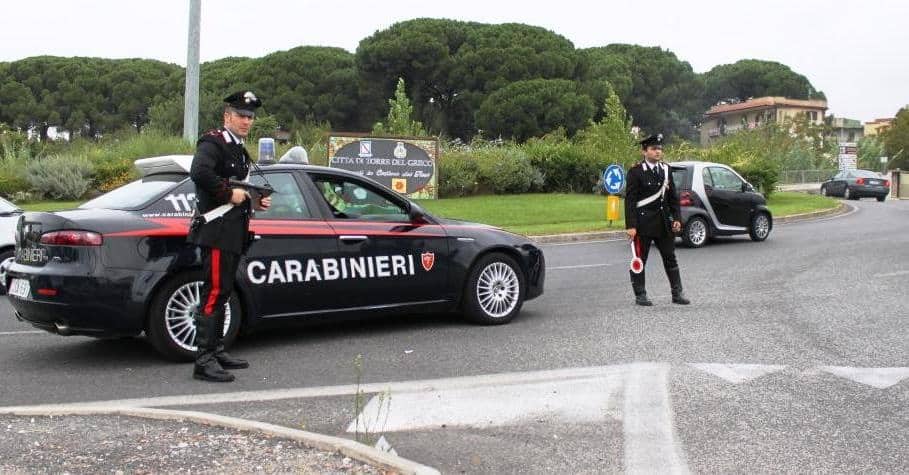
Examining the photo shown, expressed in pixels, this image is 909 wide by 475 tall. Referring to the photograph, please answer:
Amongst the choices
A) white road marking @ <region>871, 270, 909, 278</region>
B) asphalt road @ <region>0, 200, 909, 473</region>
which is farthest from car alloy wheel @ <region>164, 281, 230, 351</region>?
white road marking @ <region>871, 270, 909, 278</region>

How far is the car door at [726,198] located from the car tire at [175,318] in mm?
12184

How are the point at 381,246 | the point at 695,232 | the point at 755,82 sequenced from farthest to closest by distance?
the point at 755,82
the point at 695,232
the point at 381,246

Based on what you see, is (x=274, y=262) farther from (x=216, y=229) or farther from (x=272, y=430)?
(x=272, y=430)

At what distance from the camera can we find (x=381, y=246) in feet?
24.5

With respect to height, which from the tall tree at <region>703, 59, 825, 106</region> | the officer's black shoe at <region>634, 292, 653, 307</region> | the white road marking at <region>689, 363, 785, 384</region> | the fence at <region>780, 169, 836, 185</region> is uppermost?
the tall tree at <region>703, 59, 825, 106</region>

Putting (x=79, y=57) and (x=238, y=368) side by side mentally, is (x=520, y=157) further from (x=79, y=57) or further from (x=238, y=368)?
(x=79, y=57)

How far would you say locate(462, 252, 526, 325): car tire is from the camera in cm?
802

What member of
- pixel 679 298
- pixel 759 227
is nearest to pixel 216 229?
pixel 679 298

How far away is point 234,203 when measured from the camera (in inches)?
233

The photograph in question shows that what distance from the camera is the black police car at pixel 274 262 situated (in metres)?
6.24

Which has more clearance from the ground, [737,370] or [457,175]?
[457,175]

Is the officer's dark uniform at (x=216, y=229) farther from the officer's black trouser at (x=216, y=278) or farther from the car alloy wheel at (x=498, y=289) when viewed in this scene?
the car alloy wheel at (x=498, y=289)

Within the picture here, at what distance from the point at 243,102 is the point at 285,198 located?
1.24 m

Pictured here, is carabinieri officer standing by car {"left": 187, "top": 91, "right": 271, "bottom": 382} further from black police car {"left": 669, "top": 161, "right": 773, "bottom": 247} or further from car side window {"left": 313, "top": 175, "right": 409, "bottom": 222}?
black police car {"left": 669, "top": 161, "right": 773, "bottom": 247}
